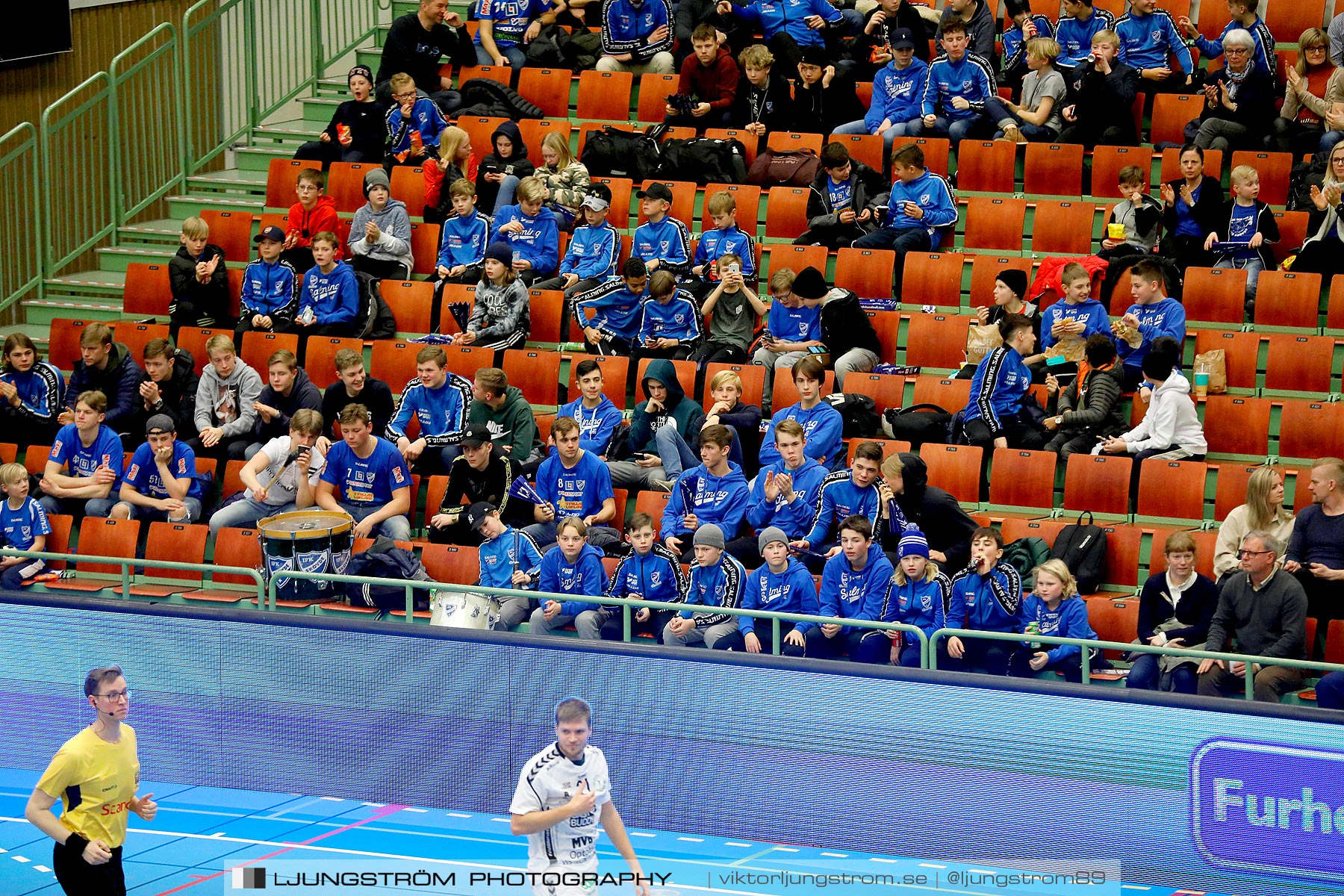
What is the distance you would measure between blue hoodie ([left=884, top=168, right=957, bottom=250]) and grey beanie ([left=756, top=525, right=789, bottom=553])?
3.86 metres

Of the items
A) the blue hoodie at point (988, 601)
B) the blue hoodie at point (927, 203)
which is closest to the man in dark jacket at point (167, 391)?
the blue hoodie at point (927, 203)

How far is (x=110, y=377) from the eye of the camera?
13055 millimetres

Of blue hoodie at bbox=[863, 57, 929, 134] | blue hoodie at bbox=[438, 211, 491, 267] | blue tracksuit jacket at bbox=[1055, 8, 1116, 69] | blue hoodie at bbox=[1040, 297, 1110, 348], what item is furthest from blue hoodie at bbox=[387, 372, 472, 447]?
blue tracksuit jacket at bbox=[1055, 8, 1116, 69]

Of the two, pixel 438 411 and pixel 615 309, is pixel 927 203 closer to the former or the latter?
pixel 615 309

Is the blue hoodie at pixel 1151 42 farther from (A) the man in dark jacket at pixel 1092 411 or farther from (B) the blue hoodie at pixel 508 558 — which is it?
(B) the blue hoodie at pixel 508 558

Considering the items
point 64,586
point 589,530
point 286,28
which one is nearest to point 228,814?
point 64,586

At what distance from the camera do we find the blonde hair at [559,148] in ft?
45.9

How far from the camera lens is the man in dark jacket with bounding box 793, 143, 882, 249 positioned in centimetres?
1348

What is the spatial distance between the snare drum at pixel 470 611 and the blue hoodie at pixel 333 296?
4.40 meters

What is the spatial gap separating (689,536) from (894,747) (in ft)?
8.10

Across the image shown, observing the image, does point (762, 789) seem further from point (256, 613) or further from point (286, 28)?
point (286, 28)

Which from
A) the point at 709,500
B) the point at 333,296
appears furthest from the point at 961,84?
the point at 333,296

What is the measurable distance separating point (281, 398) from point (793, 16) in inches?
242

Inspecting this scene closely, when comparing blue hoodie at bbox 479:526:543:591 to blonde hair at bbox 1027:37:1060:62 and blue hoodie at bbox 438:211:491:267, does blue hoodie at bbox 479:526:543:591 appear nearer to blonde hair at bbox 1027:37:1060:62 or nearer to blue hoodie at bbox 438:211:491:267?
blue hoodie at bbox 438:211:491:267
